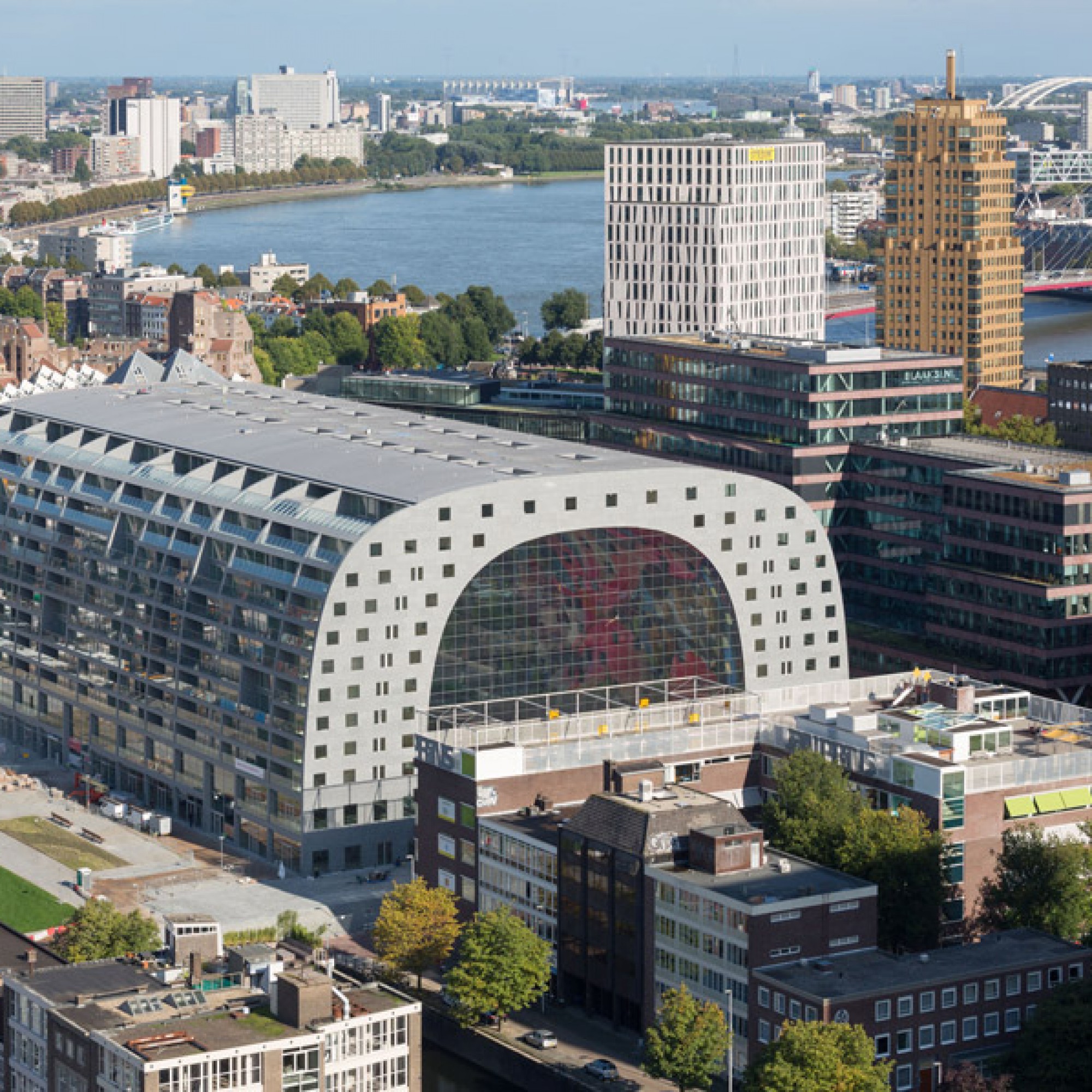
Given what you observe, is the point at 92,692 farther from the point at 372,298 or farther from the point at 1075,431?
the point at 372,298

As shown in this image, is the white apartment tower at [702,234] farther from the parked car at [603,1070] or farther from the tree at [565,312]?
the parked car at [603,1070]

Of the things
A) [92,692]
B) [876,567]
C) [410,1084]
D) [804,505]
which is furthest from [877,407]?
[410,1084]

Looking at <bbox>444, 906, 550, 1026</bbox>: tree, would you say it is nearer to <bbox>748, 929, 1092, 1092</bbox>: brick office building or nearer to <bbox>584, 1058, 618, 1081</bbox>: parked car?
<bbox>584, 1058, 618, 1081</bbox>: parked car

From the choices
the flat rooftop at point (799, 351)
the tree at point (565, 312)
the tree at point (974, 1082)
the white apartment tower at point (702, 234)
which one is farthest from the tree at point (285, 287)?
the tree at point (974, 1082)

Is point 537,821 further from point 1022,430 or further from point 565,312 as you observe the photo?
point 565,312

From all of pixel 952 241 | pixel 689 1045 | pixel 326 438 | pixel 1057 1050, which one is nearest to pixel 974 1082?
pixel 1057 1050
